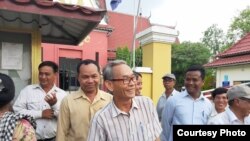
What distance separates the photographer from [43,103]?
358 centimetres

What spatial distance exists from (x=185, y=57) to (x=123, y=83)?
25676 millimetres

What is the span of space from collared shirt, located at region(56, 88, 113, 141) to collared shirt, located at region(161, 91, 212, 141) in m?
1.06

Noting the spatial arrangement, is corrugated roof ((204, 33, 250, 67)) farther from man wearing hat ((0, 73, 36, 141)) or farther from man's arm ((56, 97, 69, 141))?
man wearing hat ((0, 73, 36, 141))

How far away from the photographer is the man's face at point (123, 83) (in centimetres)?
229

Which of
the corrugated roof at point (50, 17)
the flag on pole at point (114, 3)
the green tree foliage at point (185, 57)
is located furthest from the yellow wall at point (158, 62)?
the green tree foliage at point (185, 57)

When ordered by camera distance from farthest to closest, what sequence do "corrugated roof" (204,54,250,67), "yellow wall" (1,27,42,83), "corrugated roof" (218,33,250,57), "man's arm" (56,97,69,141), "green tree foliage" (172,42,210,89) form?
"green tree foliage" (172,42,210,89) < "corrugated roof" (218,33,250,57) < "corrugated roof" (204,54,250,67) < "yellow wall" (1,27,42,83) < "man's arm" (56,97,69,141)

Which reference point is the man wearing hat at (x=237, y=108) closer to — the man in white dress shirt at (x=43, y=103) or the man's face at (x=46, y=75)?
the man in white dress shirt at (x=43, y=103)

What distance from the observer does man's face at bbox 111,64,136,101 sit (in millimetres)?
2293

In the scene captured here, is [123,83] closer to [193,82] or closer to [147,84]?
[193,82]

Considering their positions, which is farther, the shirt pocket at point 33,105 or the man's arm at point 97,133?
the shirt pocket at point 33,105

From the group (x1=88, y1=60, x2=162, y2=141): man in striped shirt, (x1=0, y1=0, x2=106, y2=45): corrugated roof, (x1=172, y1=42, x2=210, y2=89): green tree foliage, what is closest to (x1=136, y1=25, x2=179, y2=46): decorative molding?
(x1=0, y1=0, x2=106, y2=45): corrugated roof

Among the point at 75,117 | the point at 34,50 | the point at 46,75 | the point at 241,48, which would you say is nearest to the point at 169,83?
the point at 34,50

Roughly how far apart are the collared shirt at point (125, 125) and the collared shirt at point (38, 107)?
1.21 meters

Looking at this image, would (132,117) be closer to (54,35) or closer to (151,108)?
(151,108)
